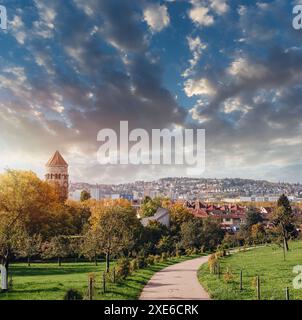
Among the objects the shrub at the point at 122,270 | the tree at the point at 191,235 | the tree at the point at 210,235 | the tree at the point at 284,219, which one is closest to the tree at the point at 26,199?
the shrub at the point at 122,270

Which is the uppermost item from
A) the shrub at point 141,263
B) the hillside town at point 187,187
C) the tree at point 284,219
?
the hillside town at point 187,187

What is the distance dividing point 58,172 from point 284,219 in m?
23.0

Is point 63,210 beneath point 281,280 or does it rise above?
above

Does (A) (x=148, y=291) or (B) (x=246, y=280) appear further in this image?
(B) (x=246, y=280)

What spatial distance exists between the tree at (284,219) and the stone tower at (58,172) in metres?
17.4

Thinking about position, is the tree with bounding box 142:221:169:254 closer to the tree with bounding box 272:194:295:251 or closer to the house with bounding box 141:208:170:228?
the house with bounding box 141:208:170:228

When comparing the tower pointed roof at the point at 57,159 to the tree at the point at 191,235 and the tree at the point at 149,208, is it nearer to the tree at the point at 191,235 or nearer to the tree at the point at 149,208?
the tree at the point at 191,235

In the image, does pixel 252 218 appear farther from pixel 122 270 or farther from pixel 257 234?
pixel 122 270

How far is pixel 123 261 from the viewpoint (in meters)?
17.6

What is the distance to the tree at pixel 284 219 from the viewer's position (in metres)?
33.4

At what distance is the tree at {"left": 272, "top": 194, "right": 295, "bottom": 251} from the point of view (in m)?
33.4
